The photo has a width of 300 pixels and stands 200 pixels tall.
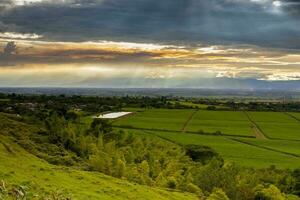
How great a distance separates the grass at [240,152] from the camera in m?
99.4

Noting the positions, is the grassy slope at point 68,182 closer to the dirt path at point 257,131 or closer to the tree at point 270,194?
the tree at point 270,194

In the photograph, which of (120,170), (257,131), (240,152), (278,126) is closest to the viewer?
(120,170)

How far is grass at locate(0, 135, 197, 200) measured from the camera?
115 ft

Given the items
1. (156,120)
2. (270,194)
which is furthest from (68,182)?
(156,120)

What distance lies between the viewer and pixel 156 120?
560 ft

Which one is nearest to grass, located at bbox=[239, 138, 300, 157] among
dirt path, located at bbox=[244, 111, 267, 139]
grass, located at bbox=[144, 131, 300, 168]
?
grass, located at bbox=[144, 131, 300, 168]

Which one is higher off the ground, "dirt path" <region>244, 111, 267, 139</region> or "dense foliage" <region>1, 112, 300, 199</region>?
"dense foliage" <region>1, 112, 300, 199</region>

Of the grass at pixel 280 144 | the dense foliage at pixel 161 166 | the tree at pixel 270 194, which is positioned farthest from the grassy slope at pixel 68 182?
the grass at pixel 280 144

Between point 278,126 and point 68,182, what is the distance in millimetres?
135443

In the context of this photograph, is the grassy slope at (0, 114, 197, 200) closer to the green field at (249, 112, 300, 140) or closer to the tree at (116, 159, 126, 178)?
the tree at (116, 159, 126, 178)

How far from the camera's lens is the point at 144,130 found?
145500 millimetres

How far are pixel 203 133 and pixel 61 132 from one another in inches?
2555

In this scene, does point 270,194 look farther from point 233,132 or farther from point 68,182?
point 233,132

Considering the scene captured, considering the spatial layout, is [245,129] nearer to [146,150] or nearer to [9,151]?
[146,150]
